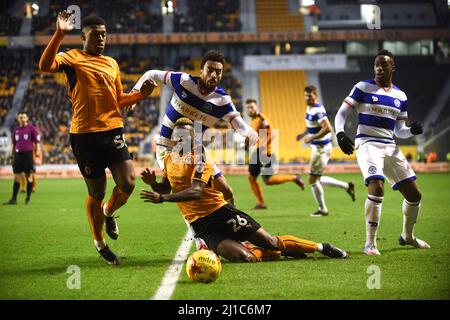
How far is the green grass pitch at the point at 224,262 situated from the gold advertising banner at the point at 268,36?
28530 mm

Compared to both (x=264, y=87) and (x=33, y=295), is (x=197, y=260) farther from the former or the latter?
(x=264, y=87)

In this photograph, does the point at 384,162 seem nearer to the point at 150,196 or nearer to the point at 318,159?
the point at 150,196

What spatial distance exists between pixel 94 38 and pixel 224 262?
274cm

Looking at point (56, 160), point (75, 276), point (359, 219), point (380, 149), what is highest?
point (380, 149)

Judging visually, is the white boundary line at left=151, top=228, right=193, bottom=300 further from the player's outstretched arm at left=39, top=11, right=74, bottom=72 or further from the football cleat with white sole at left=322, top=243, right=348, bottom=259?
the player's outstretched arm at left=39, top=11, right=74, bottom=72

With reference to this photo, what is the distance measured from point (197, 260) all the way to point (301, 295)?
3.69ft

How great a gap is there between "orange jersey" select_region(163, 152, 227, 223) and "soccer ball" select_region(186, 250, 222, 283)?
1019 millimetres

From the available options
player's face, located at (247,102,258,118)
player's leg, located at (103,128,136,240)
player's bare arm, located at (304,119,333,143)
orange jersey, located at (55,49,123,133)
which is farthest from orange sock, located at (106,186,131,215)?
player's face, located at (247,102,258,118)

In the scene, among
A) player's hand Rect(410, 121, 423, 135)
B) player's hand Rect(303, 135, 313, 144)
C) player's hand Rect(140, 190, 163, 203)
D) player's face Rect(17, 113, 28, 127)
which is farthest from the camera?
player's face Rect(17, 113, 28, 127)

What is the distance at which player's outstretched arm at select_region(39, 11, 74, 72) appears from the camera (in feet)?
22.3

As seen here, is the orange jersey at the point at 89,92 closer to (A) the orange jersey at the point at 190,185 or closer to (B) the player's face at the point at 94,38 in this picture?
(B) the player's face at the point at 94,38

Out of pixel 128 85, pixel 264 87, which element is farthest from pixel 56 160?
pixel 264 87

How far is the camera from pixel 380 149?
8.61m
